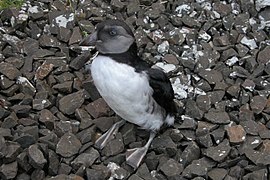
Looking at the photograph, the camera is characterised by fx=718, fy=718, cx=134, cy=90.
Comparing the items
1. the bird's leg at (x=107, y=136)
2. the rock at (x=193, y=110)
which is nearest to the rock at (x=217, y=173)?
the rock at (x=193, y=110)

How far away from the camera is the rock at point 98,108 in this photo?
17.4ft

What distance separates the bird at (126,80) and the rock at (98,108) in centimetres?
30

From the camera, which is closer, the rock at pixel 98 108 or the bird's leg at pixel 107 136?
the bird's leg at pixel 107 136

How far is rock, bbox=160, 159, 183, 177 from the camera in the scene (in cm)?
483

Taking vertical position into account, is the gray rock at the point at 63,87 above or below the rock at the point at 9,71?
below

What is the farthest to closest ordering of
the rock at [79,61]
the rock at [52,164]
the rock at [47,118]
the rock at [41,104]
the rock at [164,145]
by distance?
1. the rock at [79,61]
2. the rock at [41,104]
3. the rock at [47,118]
4. the rock at [164,145]
5. the rock at [52,164]

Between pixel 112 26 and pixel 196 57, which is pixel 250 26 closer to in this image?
pixel 196 57

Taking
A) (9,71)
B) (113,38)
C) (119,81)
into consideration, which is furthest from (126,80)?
(9,71)

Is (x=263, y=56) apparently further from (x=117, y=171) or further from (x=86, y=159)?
(x=86, y=159)

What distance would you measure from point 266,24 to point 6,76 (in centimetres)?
230

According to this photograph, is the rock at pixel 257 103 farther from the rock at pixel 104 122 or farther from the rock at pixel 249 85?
the rock at pixel 104 122

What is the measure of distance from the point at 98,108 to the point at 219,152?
97cm

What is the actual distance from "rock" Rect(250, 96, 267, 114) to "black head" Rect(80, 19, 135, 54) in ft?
3.75

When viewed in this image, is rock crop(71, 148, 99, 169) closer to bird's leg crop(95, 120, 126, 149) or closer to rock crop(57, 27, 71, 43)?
bird's leg crop(95, 120, 126, 149)
